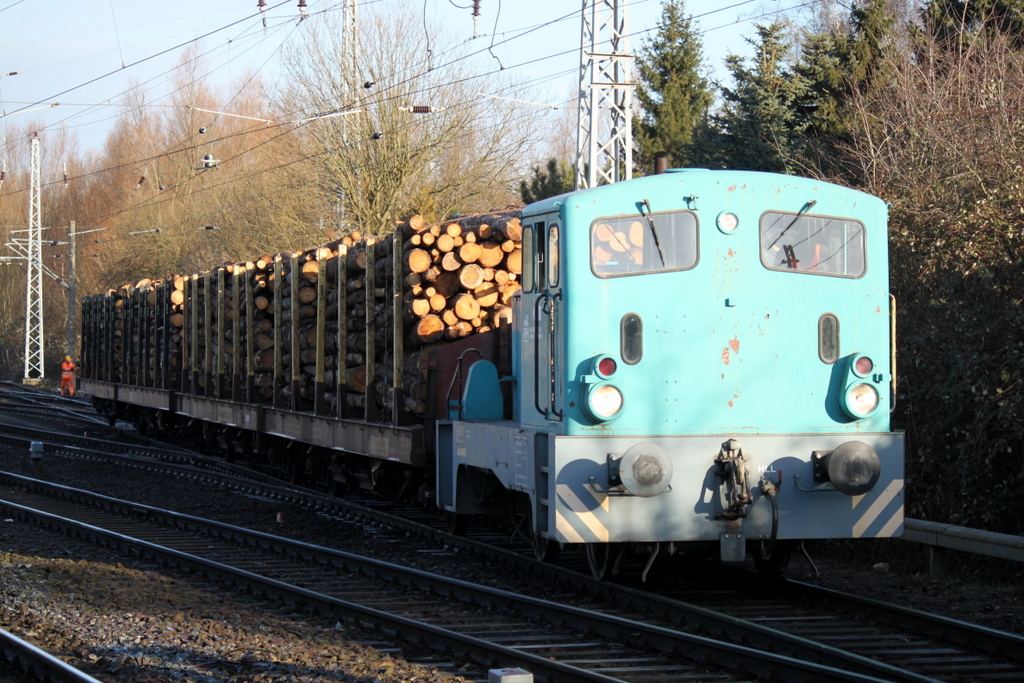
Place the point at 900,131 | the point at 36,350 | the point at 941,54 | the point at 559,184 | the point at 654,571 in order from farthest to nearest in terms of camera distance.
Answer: the point at 36,350 < the point at 559,184 < the point at 941,54 < the point at 900,131 < the point at 654,571

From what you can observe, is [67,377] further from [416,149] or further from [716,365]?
[716,365]

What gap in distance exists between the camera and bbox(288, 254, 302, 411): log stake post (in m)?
14.2

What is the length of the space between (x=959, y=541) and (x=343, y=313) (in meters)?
7.01

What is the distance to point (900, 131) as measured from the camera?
14.3 metres

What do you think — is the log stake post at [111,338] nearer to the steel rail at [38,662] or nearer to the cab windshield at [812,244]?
the steel rail at [38,662]

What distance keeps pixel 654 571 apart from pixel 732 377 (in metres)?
2.11

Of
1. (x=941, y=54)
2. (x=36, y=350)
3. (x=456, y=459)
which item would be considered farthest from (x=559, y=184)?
(x=36, y=350)

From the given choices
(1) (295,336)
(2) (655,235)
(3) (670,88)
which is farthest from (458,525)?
(3) (670,88)

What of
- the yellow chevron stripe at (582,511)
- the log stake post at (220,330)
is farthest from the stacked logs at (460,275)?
the log stake post at (220,330)

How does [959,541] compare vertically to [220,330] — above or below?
below

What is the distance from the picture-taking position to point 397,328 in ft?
36.8

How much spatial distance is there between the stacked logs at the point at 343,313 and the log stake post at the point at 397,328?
0.04ft

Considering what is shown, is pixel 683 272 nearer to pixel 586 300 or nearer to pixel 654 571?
pixel 586 300

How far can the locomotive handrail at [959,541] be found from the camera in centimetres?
777
